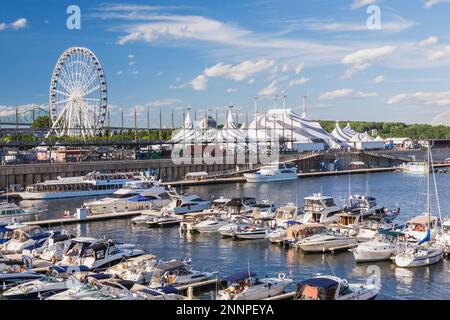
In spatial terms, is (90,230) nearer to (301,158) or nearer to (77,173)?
(77,173)

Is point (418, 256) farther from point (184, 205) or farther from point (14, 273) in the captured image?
point (184, 205)

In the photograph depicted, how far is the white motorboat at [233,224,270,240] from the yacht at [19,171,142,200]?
730 inches

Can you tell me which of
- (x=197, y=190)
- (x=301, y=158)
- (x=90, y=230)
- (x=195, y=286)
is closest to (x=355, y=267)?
(x=195, y=286)

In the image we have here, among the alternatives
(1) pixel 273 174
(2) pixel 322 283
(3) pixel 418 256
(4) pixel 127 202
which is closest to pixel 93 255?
(2) pixel 322 283

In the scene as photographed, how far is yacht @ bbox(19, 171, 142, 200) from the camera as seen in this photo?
125 feet

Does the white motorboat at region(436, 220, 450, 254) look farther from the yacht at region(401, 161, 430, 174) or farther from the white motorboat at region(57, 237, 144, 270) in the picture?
the yacht at region(401, 161, 430, 174)

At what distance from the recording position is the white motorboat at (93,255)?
15.9 metres

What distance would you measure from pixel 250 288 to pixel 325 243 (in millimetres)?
6550

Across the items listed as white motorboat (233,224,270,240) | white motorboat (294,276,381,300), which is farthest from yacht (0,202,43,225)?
white motorboat (294,276,381,300)

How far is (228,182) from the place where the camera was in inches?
1983

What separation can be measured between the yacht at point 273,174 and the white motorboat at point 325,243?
1202 inches

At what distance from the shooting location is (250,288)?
1266 centimetres
